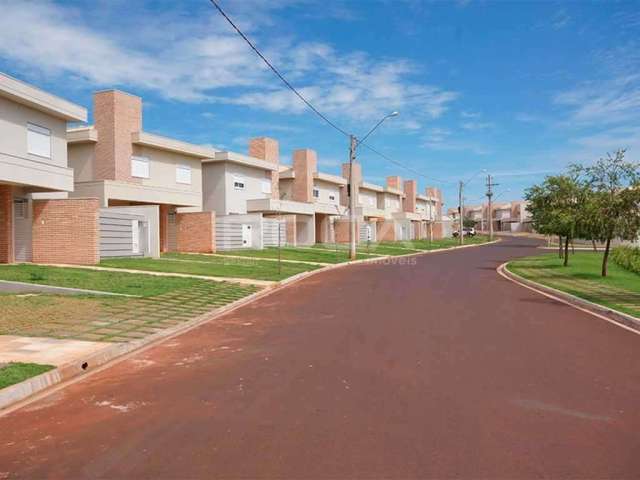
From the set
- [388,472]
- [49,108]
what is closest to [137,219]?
[49,108]

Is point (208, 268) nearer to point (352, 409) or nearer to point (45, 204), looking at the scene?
point (45, 204)

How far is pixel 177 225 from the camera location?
34438 mm

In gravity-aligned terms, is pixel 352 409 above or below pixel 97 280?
below

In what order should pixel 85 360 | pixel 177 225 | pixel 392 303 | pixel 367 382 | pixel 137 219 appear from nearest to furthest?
pixel 367 382, pixel 85 360, pixel 392 303, pixel 137 219, pixel 177 225

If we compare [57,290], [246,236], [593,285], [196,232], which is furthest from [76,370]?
[246,236]

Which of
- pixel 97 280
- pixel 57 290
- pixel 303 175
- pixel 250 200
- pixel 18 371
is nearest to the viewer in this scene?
pixel 18 371

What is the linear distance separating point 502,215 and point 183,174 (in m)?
117

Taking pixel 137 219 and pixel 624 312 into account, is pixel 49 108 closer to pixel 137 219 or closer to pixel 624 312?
pixel 137 219

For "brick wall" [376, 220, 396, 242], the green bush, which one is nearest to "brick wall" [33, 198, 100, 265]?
the green bush

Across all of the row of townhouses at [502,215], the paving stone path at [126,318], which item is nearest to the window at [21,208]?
the paving stone path at [126,318]

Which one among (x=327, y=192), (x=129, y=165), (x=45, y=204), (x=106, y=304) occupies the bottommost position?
(x=106, y=304)

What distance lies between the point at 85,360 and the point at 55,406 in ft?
6.22

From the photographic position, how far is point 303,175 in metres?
51.4

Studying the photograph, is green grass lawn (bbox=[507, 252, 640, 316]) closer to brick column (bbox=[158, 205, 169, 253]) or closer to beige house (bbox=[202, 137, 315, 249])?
beige house (bbox=[202, 137, 315, 249])
